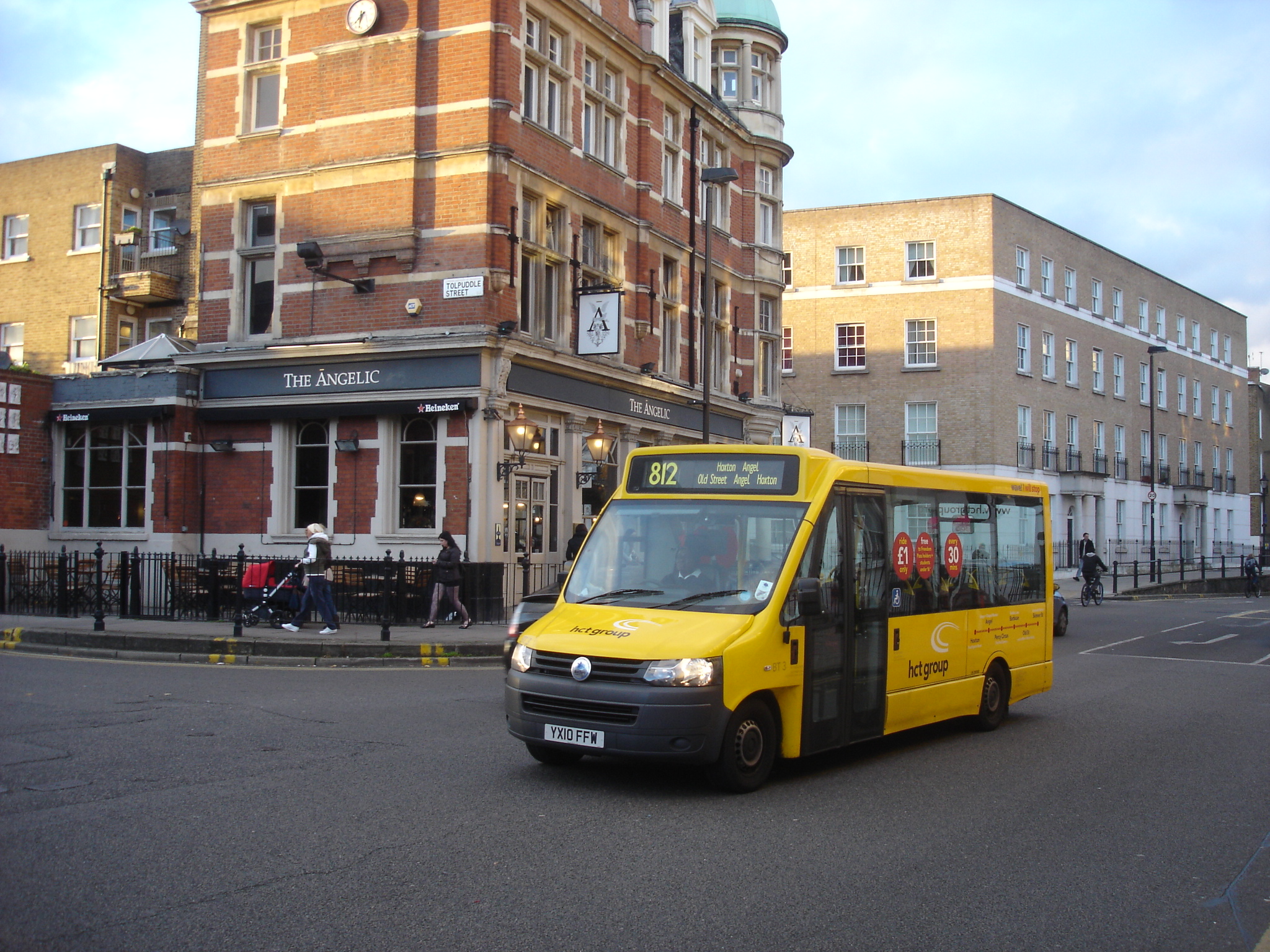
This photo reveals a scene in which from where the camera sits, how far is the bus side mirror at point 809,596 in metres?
8.02

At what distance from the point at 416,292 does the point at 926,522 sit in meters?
13.9

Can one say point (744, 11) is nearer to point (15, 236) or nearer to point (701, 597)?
point (15, 236)

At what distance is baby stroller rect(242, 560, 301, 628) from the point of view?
18.8 meters

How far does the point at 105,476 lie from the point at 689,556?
65.2ft


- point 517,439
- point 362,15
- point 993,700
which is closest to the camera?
point 993,700

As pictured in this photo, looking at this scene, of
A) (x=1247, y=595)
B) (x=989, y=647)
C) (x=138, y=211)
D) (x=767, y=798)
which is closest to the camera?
(x=767, y=798)

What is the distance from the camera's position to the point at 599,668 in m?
7.66

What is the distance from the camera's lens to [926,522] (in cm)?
1019

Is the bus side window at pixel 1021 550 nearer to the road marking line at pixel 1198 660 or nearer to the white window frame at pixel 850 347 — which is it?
the road marking line at pixel 1198 660

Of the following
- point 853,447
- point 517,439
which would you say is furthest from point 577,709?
point 853,447

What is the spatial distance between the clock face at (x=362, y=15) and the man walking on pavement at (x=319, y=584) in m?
10.4

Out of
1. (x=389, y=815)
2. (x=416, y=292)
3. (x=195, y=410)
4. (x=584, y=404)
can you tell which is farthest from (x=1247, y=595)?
(x=389, y=815)

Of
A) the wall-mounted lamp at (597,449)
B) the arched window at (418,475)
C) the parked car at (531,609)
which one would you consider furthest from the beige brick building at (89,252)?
the parked car at (531,609)

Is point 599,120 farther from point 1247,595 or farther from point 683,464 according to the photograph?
point 1247,595
